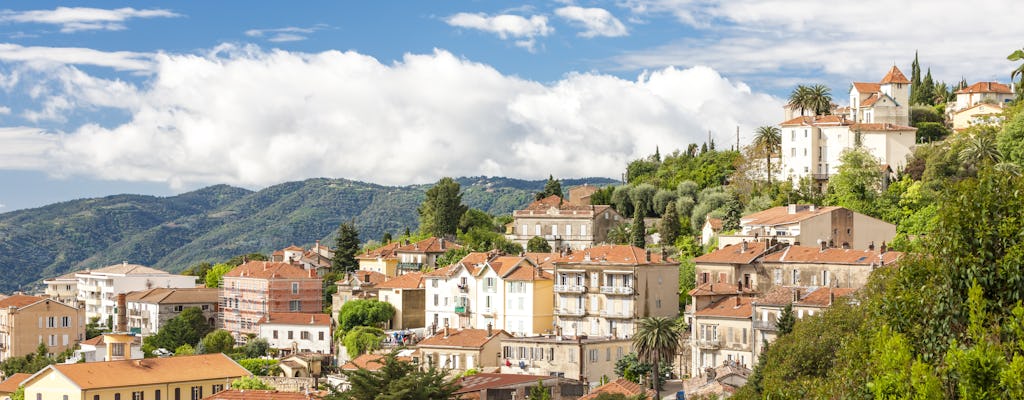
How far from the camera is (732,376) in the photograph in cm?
5025

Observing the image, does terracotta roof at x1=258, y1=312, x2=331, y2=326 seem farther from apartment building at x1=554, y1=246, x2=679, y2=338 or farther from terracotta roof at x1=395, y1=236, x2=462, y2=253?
apartment building at x1=554, y1=246, x2=679, y2=338

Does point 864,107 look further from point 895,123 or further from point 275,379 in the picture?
point 275,379

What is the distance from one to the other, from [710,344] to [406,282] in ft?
87.1

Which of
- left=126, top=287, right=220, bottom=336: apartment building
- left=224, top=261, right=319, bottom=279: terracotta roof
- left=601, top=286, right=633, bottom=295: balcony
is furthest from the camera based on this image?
left=126, top=287, right=220, bottom=336: apartment building

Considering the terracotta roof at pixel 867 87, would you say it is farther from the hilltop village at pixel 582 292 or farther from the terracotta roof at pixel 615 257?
the terracotta roof at pixel 615 257

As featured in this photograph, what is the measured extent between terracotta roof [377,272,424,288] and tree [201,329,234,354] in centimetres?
1047

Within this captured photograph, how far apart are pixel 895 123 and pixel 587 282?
105ft

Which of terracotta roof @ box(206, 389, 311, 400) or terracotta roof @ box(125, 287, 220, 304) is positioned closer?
terracotta roof @ box(206, 389, 311, 400)

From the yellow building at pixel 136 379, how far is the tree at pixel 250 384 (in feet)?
4.70

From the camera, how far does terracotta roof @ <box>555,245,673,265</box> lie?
67.4 m

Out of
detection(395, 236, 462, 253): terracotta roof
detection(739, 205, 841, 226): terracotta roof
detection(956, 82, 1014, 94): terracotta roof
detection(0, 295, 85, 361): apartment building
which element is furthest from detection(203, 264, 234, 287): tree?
detection(956, 82, 1014, 94): terracotta roof

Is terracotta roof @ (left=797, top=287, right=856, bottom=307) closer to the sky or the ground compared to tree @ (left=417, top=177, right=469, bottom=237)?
closer to the ground

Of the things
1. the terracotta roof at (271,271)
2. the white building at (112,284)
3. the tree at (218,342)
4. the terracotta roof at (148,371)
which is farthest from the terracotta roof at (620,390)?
the white building at (112,284)

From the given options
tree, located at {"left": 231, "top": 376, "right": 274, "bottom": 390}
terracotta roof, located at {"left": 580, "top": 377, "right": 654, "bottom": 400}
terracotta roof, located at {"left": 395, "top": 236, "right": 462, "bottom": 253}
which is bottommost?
tree, located at {"left": 231, "top": 376, "right": 274, "bottom": 390}
